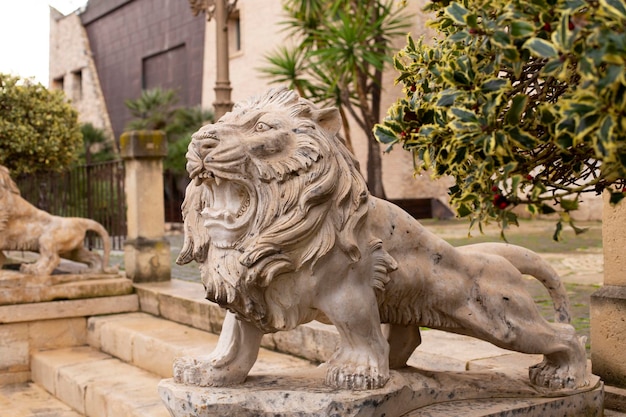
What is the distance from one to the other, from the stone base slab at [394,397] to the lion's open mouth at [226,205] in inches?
23.7

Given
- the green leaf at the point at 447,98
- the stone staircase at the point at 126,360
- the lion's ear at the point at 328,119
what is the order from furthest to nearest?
the stone staircase at the point at 126,360, the lion's ear at the point at 328,119, the green leaf at the point at 447,98

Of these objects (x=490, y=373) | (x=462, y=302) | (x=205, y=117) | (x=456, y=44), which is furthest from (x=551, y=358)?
(x=205, y=117)

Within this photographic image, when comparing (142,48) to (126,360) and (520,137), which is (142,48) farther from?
(520,137)

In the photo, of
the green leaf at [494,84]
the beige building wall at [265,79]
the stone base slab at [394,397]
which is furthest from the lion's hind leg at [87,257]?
the beige building wall at [265,79]

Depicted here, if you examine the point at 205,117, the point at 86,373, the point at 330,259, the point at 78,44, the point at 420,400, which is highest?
the point at 78,44

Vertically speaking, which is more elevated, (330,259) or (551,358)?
(330,259)

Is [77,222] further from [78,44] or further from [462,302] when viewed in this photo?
[78,44]

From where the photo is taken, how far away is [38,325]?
6246 millimetres

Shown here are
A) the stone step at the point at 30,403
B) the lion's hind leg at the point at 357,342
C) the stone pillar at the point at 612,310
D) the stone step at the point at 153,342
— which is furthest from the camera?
the stone step at the point at 30,403

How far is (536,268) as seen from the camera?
3.07m

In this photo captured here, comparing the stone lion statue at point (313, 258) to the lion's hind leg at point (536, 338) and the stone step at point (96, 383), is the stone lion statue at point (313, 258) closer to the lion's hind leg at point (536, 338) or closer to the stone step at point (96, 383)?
the lion's hind leg at point (536, 338)

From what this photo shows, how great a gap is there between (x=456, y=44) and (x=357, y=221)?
0.68 metres

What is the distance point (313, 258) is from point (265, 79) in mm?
18281

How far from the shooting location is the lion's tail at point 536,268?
3.05 metres
